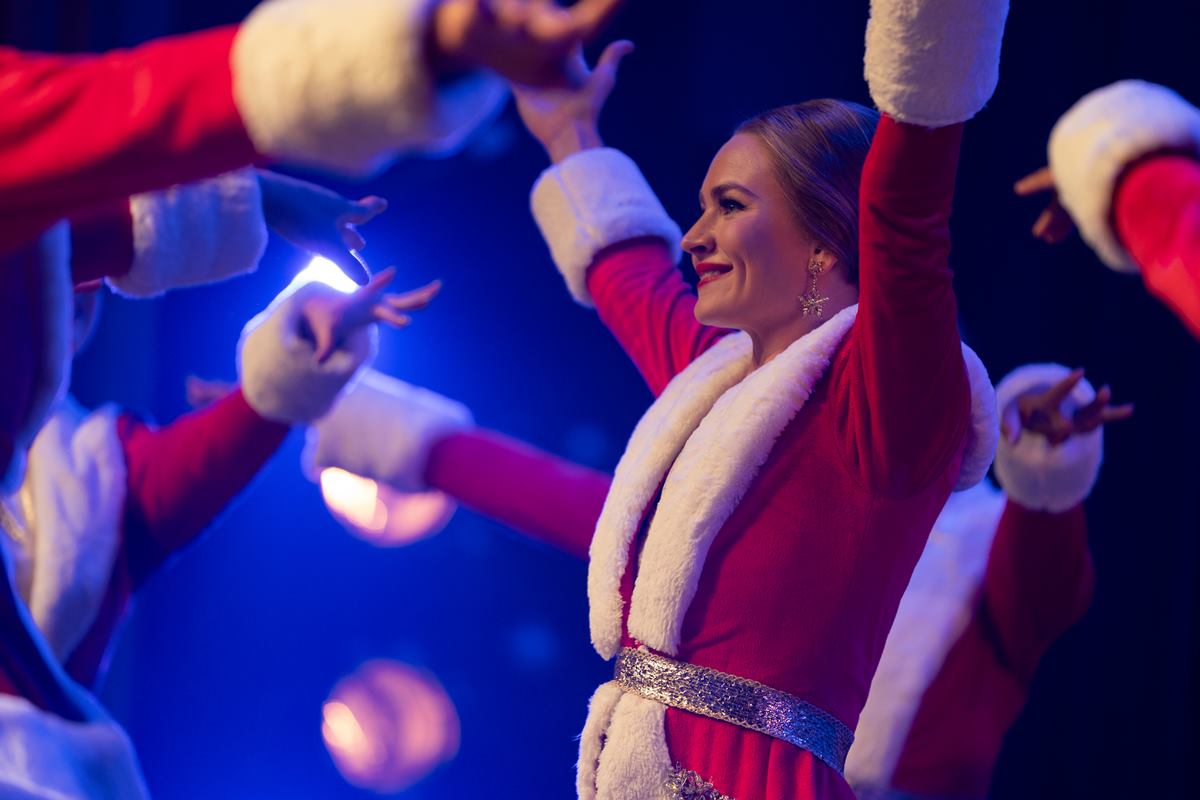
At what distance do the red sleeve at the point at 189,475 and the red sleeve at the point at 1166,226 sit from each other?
1.18m

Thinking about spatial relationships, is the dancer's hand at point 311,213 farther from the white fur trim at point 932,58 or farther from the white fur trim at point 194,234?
the white fur trim at point 932,58

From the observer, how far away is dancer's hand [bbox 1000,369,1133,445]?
1672mm

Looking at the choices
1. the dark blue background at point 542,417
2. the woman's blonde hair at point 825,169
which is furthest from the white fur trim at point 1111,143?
the dark blue background at point 542,417

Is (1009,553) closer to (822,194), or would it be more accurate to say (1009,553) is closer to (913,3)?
(822,194)

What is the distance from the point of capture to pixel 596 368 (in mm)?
2775

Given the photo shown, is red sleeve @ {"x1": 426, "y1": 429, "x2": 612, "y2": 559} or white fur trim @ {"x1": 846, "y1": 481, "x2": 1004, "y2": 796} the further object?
red sleeve @ {"x1": 426, "y1": 429, "x2": 612, "y2": 559}

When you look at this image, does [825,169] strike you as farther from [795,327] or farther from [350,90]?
[350,90]

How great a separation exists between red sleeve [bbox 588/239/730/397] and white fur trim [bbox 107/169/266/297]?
0.48 meters

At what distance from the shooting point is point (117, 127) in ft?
2.82

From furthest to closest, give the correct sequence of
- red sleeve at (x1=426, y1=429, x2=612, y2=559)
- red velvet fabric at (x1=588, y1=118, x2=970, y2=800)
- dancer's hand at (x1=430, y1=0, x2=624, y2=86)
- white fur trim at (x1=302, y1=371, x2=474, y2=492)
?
white fur trim at (x1=302, y1=371, x2=474, y2=492)
red sleeve at (x1=426, y1=429, x2=612, y2=559)
red velvet fabric at (x1=588, y1=118, x2=970, y2=800)
dancer's hand at (x1=430, y1=0, x2=624, y2=86)

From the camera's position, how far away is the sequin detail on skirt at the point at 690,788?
3.96ft

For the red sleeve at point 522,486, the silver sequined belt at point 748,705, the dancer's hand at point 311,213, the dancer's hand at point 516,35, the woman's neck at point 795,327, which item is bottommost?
the red sleeve at point 522,486

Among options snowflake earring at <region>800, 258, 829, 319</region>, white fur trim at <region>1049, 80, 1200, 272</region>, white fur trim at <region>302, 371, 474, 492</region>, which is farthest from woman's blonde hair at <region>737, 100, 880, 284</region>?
white fur trim at <region>302, 371, 474, 492</region>

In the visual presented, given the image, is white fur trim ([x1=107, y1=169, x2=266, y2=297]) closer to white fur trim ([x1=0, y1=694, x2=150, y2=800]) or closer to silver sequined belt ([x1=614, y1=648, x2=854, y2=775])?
white fur trim ([x1=0, y1=694, x2=150, y2=800])
